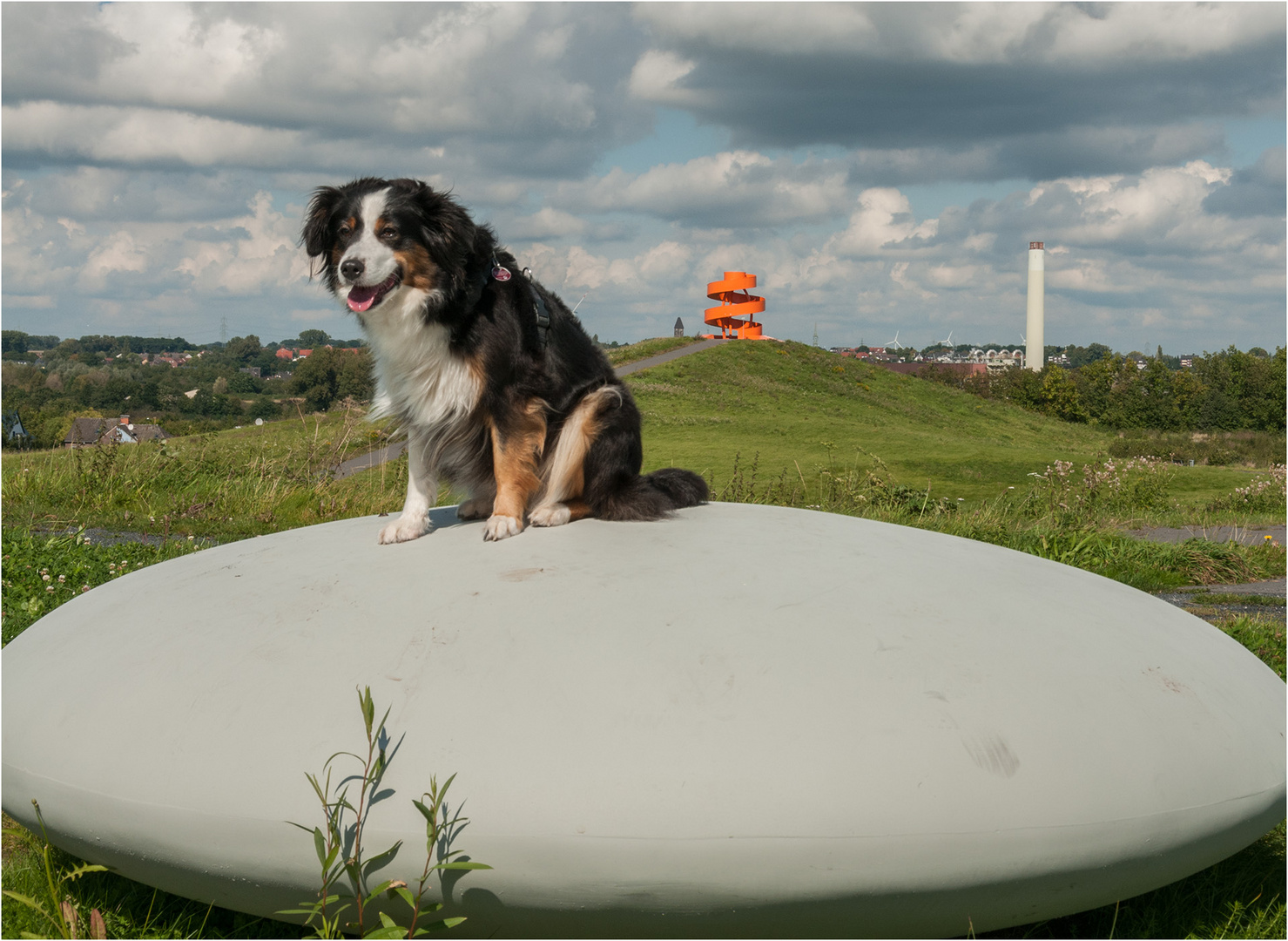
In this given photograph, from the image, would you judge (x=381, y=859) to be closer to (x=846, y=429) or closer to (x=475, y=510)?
(x=475, y=510)

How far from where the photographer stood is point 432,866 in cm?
229

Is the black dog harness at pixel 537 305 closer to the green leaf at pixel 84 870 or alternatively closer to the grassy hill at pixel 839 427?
the green leaf at pixel 84 870

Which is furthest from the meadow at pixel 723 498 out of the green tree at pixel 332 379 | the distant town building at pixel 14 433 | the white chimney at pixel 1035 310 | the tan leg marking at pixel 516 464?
the white chimney at pixel 1035 310

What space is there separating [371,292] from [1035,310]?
11067 cm

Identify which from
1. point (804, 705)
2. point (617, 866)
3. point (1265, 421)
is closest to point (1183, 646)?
point (804, 705)

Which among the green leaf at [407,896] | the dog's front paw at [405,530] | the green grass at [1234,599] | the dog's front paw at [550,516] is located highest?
the dog's front paw at [550,516]

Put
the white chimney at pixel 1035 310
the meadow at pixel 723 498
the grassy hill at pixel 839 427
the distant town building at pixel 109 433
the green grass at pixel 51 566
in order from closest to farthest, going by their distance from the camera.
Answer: the meadow at pixel 723 498
the green grass at pixel 51 566
the distant town building at pixel 109 433
the grassy hill at pixel 839 427
the white chimney at pixel 1035 310

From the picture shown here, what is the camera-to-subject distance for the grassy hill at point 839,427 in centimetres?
2192

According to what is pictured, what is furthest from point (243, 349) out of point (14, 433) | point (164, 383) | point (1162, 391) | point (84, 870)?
point (1162, 391)

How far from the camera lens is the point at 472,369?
12.1 ft

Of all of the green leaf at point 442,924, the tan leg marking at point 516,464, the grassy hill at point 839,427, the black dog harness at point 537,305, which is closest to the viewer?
the green leaf at point 442,924

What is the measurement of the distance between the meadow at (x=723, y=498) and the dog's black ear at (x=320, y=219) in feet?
4.75

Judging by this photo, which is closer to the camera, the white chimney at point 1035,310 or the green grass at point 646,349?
the green grass at point 646,349

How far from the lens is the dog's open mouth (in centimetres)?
357
